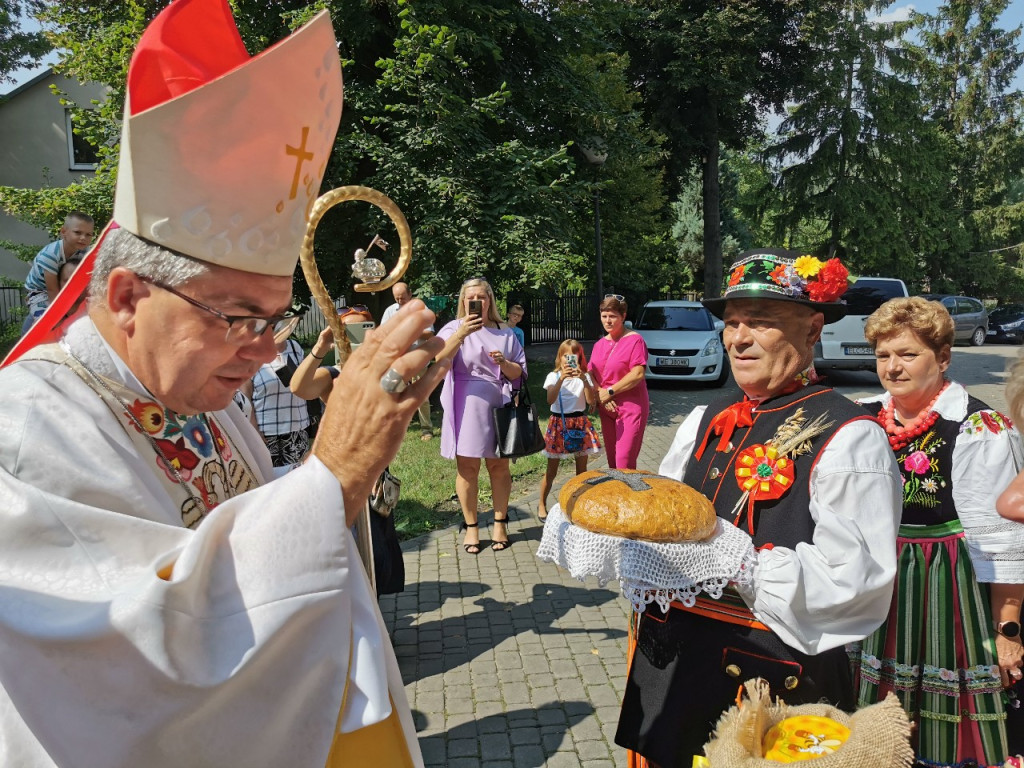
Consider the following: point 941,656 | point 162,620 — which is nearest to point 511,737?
point 941,656

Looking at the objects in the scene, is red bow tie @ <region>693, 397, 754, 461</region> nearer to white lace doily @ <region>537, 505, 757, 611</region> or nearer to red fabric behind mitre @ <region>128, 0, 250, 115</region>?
white lace doily @ <region>537, 505, 757, 611</region>

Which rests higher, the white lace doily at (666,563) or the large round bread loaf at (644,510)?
the large round bread loaf at (644,510)

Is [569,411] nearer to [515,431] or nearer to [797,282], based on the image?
[515,431]

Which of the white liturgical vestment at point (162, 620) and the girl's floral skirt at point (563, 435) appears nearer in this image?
the white liturgical vestment at point (162, 620)

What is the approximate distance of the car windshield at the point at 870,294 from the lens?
49.4 feet

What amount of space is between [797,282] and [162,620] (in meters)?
2.05

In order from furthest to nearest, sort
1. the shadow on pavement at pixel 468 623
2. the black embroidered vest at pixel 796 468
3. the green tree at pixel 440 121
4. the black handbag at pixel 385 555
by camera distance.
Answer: the green tree at pixel 440 121 → the shadow on pavement at pixel 468 623 → the black handbag at pixel 385 555 → the black embroidered vest at pixel 796 468

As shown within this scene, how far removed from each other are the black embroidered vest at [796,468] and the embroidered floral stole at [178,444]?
4.87 ft

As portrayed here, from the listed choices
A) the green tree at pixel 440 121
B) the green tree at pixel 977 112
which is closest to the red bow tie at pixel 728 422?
the green tree at pixel 440 121

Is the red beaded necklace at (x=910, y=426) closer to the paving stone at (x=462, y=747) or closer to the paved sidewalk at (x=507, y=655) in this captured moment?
the paved sidewalk at (x=507, y=655)

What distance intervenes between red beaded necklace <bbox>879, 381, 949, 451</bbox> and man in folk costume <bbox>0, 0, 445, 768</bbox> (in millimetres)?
2373

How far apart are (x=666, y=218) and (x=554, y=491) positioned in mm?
17094

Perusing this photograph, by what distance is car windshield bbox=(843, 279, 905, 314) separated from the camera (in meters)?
15.1

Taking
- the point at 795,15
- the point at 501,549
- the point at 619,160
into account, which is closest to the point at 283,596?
the point at 501,549
